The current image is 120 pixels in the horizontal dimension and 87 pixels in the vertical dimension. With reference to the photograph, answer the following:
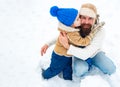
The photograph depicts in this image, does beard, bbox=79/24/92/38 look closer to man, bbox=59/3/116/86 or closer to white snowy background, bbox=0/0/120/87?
man, bbox=59/3/116/86

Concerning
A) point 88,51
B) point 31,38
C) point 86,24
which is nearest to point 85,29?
point 86,24

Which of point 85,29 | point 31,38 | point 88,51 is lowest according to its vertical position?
point 31,38

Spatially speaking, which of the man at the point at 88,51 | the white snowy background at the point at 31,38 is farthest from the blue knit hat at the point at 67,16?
the white snowy background at the point at 31,38

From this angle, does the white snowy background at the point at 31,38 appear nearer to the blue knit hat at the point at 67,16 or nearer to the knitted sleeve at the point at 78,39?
the knitted sleeve at the point at 78,39

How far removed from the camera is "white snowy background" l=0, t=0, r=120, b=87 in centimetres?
206

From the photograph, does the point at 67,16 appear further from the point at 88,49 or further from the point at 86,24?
the point at 88,49

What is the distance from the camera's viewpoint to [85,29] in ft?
6.10

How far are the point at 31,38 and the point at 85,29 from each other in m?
0.71

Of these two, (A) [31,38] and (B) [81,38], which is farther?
(A) [31,38]

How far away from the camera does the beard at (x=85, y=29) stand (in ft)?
6.10

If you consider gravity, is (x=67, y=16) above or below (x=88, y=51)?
above

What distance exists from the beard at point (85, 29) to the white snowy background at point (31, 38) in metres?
0.24

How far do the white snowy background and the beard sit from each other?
242mm

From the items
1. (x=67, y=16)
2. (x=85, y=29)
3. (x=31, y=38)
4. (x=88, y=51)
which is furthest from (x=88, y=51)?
(x=31, y=38)
